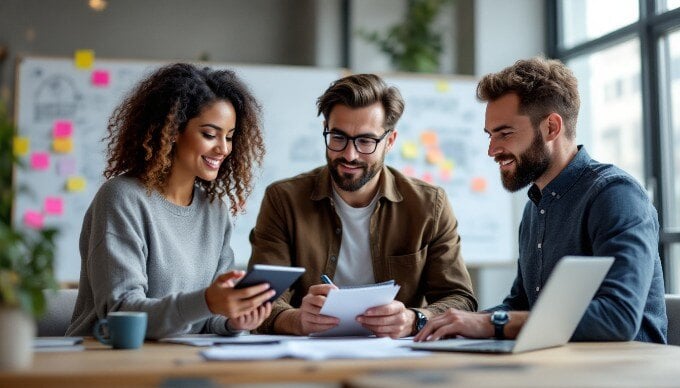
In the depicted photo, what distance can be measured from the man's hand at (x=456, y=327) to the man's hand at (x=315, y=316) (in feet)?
0.77

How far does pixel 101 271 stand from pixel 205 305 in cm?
30

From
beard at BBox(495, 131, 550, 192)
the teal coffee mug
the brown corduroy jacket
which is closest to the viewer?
the teal coffee mug

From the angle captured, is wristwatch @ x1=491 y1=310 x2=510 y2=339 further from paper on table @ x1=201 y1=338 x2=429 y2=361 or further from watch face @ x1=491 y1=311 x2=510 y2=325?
paper on table @ x1=201 y1=338 x2=429 y2=361

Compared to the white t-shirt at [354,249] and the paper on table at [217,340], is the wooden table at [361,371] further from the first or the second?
the white t-shirt at [354,249]

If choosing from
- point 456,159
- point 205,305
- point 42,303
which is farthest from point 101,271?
point 456,159

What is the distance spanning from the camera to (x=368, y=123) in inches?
95.4

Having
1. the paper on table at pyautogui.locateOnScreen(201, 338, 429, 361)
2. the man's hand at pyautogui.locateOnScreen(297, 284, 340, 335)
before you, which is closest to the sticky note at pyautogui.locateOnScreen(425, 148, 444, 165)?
the man's hand at pyautogui.locateOnScreen(297, 284, 340, 335)

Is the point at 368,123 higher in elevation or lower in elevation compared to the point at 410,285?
higher

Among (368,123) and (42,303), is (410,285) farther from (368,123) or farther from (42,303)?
(42,303)

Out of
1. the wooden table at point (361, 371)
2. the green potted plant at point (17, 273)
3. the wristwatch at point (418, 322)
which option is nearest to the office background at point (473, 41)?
the wristwatch at point (418, 322)

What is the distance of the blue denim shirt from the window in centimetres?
172

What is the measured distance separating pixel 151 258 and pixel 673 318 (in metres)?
1.27

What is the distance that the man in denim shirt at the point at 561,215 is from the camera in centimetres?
173

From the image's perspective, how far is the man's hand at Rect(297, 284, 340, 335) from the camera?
1.88 meters
